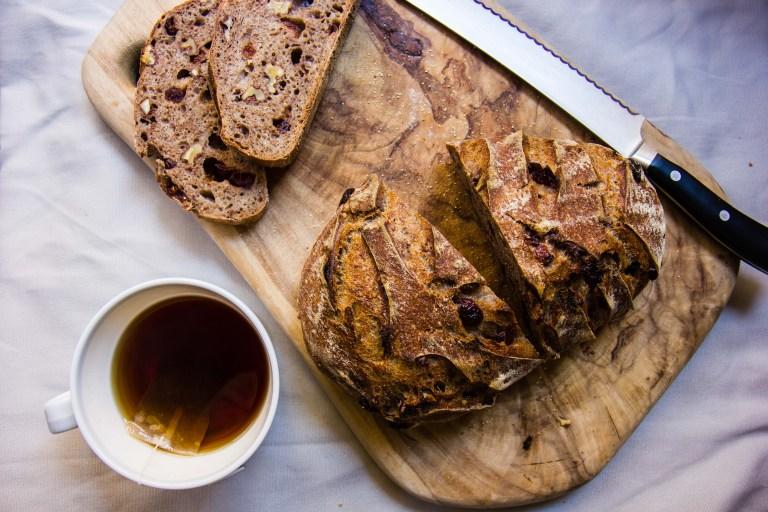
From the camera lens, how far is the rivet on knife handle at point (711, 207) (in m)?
2.30

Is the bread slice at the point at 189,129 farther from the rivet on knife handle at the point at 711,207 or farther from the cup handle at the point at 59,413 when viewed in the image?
the rivet on knife handle at the point at 711,207

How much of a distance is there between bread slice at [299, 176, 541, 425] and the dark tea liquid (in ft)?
1.03

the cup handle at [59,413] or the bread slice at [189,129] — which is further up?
the bread slice at [189,129]

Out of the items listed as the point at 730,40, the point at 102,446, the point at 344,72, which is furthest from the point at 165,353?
the point at 730,40

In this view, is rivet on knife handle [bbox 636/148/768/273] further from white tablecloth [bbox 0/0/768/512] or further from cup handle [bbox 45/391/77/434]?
cup handle [bbox 45/391/77/434]

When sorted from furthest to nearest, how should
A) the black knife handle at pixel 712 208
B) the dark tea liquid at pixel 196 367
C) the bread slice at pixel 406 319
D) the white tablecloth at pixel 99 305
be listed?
the white tablecloth at pixel 99 305 → the black knife handle at pixel 712 208 → the dark tea liquid at pixel 196 367 → the bread slice at pixel 406 319

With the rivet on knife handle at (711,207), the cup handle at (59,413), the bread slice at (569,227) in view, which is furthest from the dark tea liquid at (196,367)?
the rivet on knife handle at (711,207)

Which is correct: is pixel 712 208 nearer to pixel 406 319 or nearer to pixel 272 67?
pixel 406 319

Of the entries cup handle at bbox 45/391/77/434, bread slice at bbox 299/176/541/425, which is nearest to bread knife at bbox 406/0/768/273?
bread slice at bbox 299/176/541/425

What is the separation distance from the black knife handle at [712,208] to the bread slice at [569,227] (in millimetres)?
196

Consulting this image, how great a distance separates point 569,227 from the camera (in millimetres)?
1994

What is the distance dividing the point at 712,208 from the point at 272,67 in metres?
1.76

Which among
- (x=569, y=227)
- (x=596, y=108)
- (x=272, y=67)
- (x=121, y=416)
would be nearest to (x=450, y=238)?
(x=569, y=227)

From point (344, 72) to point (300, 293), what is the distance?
0.93 meters
